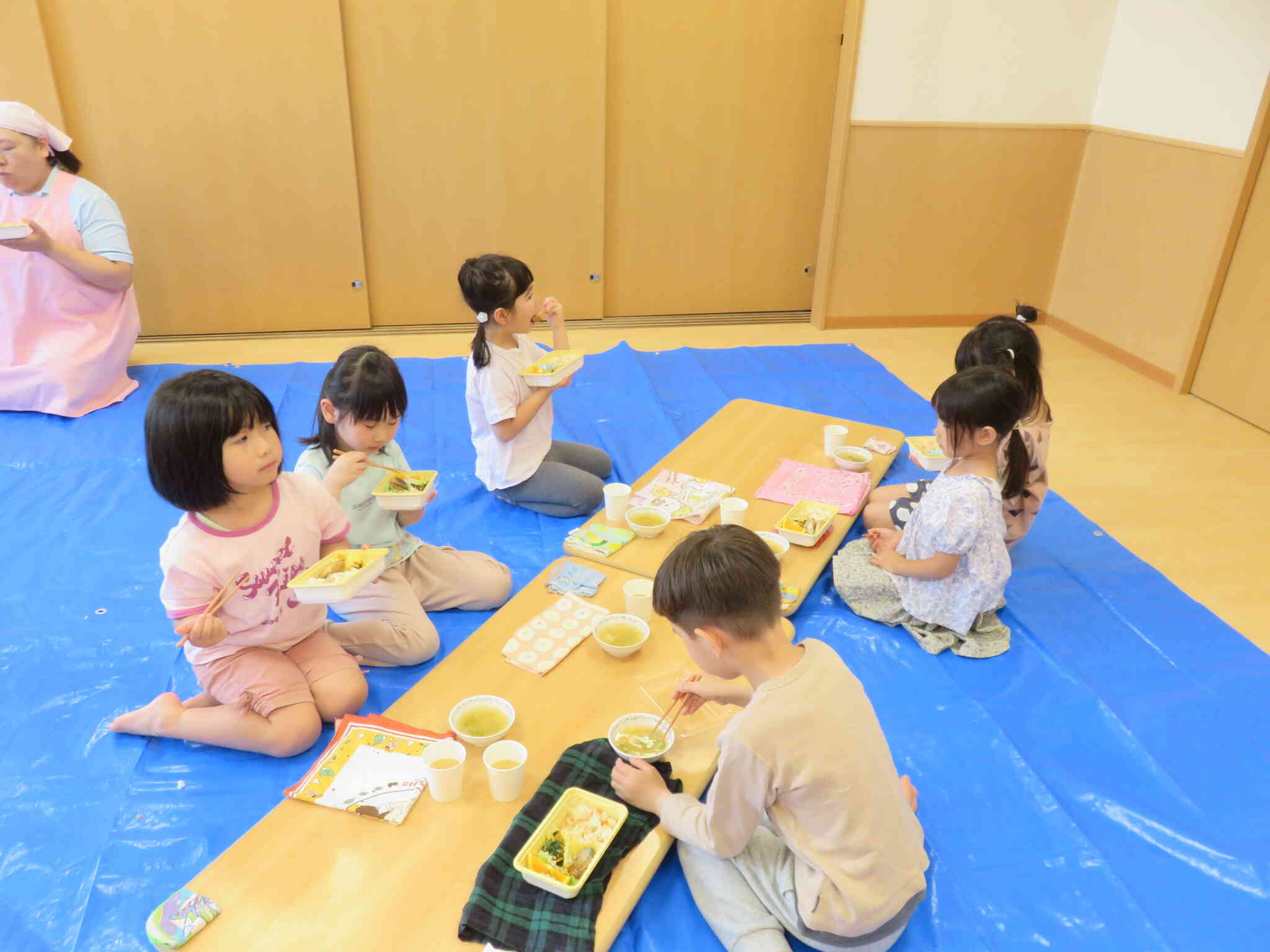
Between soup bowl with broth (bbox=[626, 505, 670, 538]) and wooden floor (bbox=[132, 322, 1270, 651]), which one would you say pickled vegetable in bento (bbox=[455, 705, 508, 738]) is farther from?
wooden floor (bbox=[132, 322, 1270, 651])

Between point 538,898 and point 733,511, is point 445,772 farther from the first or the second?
point 733,511

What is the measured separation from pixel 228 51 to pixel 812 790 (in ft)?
15.1

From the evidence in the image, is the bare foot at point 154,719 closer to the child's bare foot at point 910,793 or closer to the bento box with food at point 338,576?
the bento box with food at point 338,576

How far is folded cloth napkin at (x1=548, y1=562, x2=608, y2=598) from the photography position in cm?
230

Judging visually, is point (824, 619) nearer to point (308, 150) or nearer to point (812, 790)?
point (812, 790)

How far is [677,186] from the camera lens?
5.14 metres

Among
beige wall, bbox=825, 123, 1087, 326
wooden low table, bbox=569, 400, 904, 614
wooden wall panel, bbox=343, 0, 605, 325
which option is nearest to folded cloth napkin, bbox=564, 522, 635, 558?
wooden low table, bbox=569, 400, 904, 614

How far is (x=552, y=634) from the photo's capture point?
2.12 metres

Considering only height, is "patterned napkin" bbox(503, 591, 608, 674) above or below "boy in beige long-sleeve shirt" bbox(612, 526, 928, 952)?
below

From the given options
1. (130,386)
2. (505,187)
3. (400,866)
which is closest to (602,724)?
(400,866)

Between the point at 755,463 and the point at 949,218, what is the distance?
3.08 m

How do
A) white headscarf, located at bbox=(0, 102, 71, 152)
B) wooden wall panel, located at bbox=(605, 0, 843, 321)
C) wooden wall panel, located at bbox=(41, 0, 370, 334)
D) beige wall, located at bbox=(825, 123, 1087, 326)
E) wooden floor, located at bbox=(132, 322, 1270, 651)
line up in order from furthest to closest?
beige wall, located at bbox=(825, 123, 1087, 326) → wooden wall panel, located at bbox=(605, 0, 843, 321) → wooden wall panel, located at bbox=(41, 0, 370, 334) → white headscarf, located at bbox=(0, 102, 71, 152) → wooden floor, located at bbox=(132, 322, 1270, 651)

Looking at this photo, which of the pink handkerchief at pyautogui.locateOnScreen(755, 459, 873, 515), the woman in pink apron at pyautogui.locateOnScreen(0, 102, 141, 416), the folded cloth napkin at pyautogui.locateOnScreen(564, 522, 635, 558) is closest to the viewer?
the folded cloth napkin at pyautogui.locateOnScreen(564, 522, 635, 558)

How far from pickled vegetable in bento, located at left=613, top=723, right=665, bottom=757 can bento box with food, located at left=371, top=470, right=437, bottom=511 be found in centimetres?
80
